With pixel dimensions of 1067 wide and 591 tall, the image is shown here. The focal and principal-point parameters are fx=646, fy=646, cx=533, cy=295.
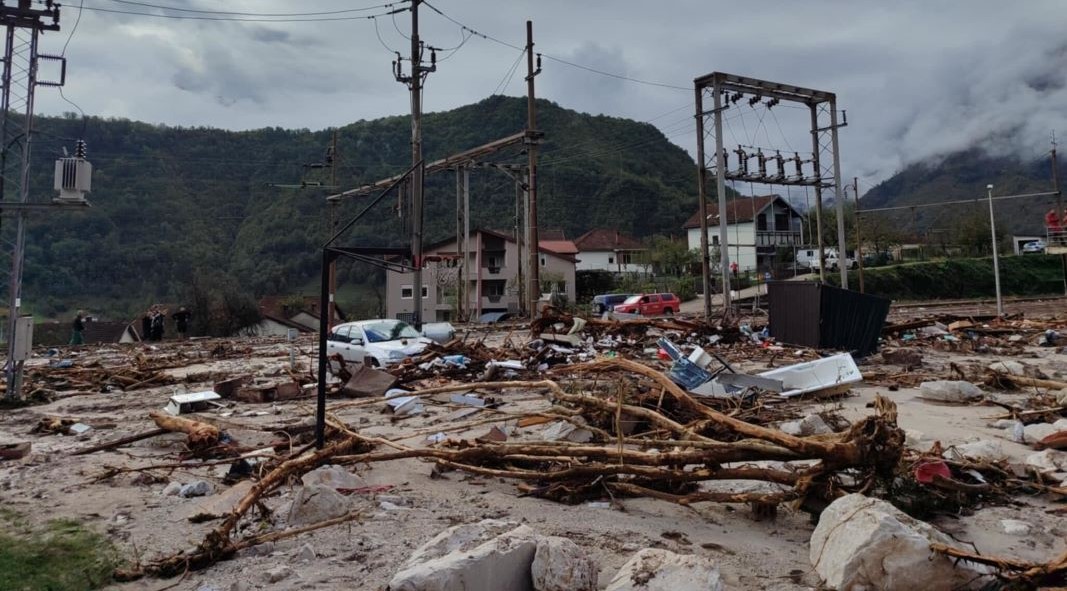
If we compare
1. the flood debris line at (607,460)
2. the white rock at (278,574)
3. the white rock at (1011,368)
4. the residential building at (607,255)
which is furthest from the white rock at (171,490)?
the residential building at (607,255)

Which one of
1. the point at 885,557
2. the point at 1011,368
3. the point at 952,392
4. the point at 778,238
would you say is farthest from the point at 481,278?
the point at 885,557

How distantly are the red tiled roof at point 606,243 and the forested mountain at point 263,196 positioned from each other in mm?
→ 9835

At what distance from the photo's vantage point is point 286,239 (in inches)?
2702

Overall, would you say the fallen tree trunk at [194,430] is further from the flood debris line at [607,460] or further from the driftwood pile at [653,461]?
the driftwood pile at [653,461]

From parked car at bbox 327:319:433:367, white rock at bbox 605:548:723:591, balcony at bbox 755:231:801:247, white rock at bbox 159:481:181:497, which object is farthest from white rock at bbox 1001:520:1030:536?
balcony at bbox 755:231:801:247

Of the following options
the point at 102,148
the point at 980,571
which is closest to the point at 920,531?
the point at 980,571

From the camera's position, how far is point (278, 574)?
331 centimetres

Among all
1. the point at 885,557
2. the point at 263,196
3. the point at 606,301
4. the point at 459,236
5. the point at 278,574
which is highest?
the point at 263,196

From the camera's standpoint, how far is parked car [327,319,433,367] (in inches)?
556

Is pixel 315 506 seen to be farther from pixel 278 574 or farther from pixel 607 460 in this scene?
pixel 607 460

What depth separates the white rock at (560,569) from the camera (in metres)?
2.87

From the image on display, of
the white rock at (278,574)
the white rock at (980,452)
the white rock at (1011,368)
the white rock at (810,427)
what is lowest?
the white rock at (278,574)

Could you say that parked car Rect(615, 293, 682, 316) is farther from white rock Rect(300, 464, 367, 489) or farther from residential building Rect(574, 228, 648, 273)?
residential building Rect(574, 228, 648, 273)

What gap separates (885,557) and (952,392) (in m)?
6.11
